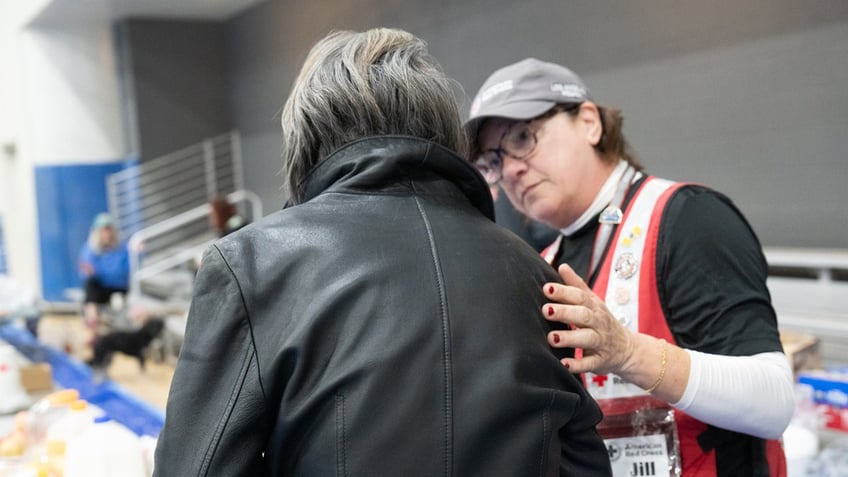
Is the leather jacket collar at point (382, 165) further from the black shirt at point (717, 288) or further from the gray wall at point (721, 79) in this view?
the gray wall at point (721, 79)

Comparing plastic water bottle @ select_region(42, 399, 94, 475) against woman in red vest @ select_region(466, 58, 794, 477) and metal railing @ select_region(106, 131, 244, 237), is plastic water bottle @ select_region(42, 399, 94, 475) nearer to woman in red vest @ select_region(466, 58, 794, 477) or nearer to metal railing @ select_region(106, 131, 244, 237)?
woman in red vest @ select_region(466, 58, 794, 477)

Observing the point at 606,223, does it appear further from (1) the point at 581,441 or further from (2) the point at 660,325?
(1) the point at 581,441

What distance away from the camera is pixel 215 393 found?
86 cm

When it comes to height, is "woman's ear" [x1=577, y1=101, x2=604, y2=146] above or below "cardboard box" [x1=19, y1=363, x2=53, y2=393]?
→ above

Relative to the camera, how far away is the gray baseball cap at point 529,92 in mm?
1503

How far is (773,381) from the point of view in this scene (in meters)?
1.21

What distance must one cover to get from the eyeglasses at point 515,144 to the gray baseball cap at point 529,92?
0.13 ft

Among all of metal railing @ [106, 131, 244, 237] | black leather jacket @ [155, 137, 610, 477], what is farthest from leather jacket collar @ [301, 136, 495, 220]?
metal railing @ [106, 131, 244, 237]

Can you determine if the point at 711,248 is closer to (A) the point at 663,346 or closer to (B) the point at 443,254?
(A) the point at 663,346

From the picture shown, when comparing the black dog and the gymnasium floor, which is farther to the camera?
the gymnasium floor

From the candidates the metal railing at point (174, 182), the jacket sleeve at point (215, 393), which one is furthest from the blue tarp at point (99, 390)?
the metal railing at point (174, 182)

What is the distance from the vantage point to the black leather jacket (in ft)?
2.83

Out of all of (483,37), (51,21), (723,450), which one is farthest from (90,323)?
(51,21)

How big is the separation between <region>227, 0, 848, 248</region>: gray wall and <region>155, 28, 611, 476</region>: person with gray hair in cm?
276
